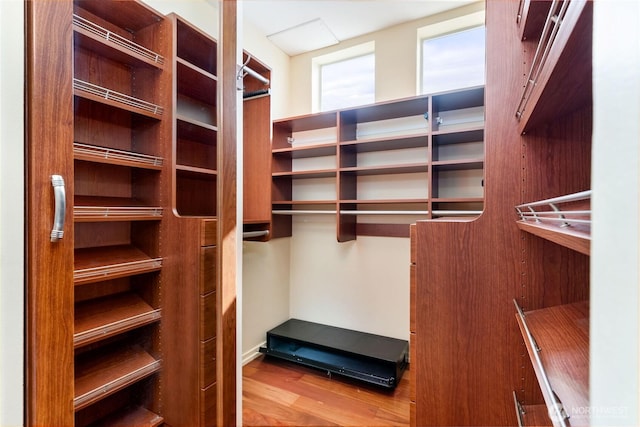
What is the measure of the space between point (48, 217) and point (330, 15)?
2.34m

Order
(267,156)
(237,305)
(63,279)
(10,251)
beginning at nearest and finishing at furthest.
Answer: (10,251), (63,279), (237,305), (267,156)

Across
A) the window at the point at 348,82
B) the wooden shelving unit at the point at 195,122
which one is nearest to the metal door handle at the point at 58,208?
the wooden shelving unit at the point at 195,122

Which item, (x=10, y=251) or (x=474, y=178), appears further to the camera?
(x=474, y=178)

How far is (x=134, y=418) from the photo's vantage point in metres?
1.38

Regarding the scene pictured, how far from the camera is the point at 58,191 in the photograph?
91 cm

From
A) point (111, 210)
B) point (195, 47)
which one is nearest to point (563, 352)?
point (111, 210)

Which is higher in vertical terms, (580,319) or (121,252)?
(121,252)

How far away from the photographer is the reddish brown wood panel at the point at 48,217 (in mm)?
873

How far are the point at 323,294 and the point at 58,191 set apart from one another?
224cm

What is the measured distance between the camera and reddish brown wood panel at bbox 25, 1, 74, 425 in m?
0.87

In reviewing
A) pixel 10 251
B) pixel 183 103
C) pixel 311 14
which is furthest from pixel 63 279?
pixel 311 14

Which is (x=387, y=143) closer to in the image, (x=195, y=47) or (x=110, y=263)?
(x=195, y=47)

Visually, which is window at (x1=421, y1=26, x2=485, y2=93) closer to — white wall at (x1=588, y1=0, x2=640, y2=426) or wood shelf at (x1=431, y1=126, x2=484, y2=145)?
wood shelf at (x1=431, y1=126, x2=484, y2=145)

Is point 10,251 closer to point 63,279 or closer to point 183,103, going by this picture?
point 63,279
